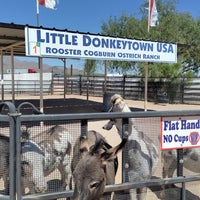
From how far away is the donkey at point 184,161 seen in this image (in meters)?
4.48

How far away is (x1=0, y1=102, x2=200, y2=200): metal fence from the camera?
3172 mm

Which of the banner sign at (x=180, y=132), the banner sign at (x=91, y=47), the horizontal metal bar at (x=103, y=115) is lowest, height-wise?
the banner sign at (x=180, y=132)

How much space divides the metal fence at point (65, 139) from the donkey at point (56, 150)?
2 centimetres

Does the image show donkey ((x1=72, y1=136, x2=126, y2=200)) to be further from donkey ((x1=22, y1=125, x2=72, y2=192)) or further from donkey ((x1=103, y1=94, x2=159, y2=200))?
donkey ((x1=103, y1=94, x2=159, y2=200))

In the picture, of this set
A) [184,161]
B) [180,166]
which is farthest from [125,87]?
[180,166]

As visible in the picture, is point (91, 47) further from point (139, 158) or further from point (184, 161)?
point (139, 158)

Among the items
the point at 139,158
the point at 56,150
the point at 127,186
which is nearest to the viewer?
the point at 127,186

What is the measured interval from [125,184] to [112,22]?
29870 mm

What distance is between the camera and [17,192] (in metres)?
3.19

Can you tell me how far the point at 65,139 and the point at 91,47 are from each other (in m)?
8.00

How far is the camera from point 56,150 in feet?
12.8

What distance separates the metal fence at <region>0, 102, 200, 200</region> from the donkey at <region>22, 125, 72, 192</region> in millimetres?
23

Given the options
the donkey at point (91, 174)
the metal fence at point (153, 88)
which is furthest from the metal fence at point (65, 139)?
the metal fence at point (153, 88)

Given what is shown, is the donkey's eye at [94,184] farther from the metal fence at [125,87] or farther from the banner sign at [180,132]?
the metal fence at [125,87]
